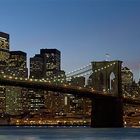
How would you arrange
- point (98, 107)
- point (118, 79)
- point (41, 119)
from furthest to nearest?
1. point (41, 119)
2. point (118, 79)
3. point (98, 107)

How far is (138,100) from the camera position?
7112 centimetres

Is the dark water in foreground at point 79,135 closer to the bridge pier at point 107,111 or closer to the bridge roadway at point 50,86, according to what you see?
the bridge pier at point 107,111

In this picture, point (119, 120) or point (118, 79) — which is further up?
point (118, 79)

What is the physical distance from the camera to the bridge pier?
6906cm

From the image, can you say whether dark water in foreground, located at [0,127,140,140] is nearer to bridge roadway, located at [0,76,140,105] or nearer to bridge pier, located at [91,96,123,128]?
bridge pier, located at [91,96,123,128]

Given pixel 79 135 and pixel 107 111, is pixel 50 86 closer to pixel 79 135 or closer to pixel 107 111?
pixel 79 135

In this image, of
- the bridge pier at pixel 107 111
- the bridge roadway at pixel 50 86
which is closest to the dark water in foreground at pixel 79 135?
the bridge pier at pixel 107 111

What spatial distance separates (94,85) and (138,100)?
5359mm

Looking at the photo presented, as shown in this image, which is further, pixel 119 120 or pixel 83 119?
pixel 83 119

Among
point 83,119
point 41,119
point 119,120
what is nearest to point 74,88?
point 119,120

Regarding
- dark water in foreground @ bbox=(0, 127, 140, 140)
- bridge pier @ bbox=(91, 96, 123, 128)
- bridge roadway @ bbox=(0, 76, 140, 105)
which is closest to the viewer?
dark water in foreground @ bbox=(0, 127, 140, 140)

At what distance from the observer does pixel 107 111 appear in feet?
230

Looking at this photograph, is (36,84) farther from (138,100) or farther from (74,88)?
(138,100)

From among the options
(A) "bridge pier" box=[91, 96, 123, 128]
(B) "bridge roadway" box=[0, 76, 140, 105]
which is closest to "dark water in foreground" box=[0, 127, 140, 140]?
(A) "bridge pier" box=[91, 96, 123, 128]
